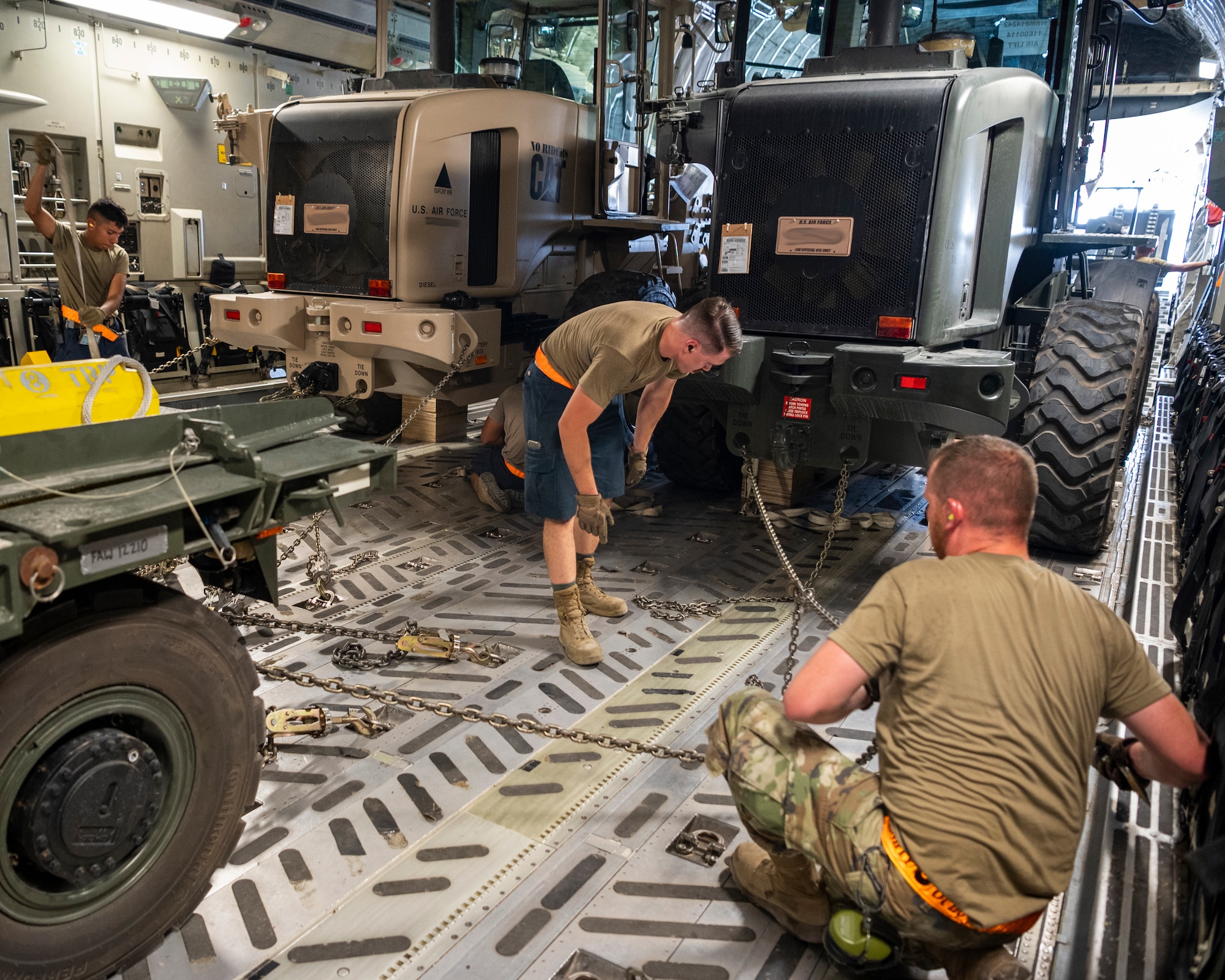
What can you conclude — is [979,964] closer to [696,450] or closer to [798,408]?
[798,408]

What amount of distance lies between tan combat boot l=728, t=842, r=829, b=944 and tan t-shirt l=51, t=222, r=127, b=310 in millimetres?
6010

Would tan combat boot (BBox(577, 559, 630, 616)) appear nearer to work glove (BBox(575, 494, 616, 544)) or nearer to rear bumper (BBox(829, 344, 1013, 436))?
work glove (BBox(575, 494, 616, 544))

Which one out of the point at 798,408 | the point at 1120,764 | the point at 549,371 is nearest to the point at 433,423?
the point at 549,371

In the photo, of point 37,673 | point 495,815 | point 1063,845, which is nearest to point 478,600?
point 495,815

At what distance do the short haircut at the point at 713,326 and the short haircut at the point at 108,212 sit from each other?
177 inches

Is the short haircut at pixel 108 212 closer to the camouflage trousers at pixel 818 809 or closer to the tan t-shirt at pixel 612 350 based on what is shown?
the tan t-shirt at pixel 612 350

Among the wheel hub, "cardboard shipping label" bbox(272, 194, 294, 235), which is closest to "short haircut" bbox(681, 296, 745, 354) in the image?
the wheel hub

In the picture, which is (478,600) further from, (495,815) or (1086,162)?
(1086,162)

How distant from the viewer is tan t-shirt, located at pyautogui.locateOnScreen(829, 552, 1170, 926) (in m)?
1.99

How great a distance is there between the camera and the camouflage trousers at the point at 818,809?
6.99ft

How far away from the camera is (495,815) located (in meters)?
3.06

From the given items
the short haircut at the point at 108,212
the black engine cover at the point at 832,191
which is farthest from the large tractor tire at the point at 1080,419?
the short haircut at the point at 108,212

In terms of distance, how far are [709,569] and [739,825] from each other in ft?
7.73

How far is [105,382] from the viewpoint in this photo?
249 cm
